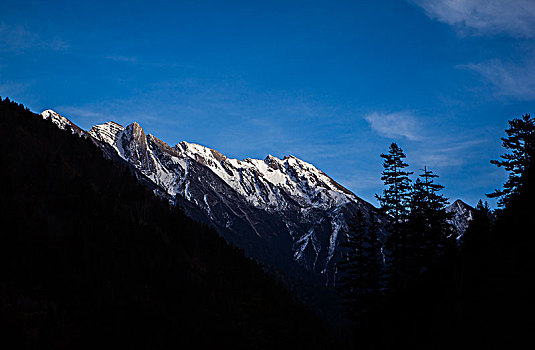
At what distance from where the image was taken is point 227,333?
193 feet

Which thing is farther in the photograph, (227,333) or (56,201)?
(56,201)

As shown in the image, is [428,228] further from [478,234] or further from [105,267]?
[105,267]

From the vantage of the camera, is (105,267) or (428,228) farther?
(105,267)

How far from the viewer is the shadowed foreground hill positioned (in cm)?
4947

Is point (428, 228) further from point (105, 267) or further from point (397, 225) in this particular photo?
point (105, 267)

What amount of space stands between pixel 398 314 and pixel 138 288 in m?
44.6

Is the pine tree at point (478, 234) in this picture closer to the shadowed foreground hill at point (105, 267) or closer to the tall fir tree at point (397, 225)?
the tall fir tree at point (397, 225)

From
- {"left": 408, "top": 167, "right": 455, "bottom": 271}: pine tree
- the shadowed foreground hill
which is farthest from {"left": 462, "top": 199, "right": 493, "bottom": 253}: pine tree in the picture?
the shadowed foreground hill

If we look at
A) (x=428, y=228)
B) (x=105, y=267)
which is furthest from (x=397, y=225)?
(x=105, y=267)

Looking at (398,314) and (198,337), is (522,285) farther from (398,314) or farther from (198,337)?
(198,337)

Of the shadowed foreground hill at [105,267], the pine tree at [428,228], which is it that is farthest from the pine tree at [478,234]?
the shadowed foreground hill at [105,267]

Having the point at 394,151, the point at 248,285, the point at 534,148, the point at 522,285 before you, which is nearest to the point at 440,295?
the point at 522,285

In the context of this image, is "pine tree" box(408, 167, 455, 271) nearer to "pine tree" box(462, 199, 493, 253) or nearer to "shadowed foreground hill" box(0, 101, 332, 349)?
"pine tree" box(462, 199, 493, 253)

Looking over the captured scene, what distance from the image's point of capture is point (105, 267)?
212 ft
